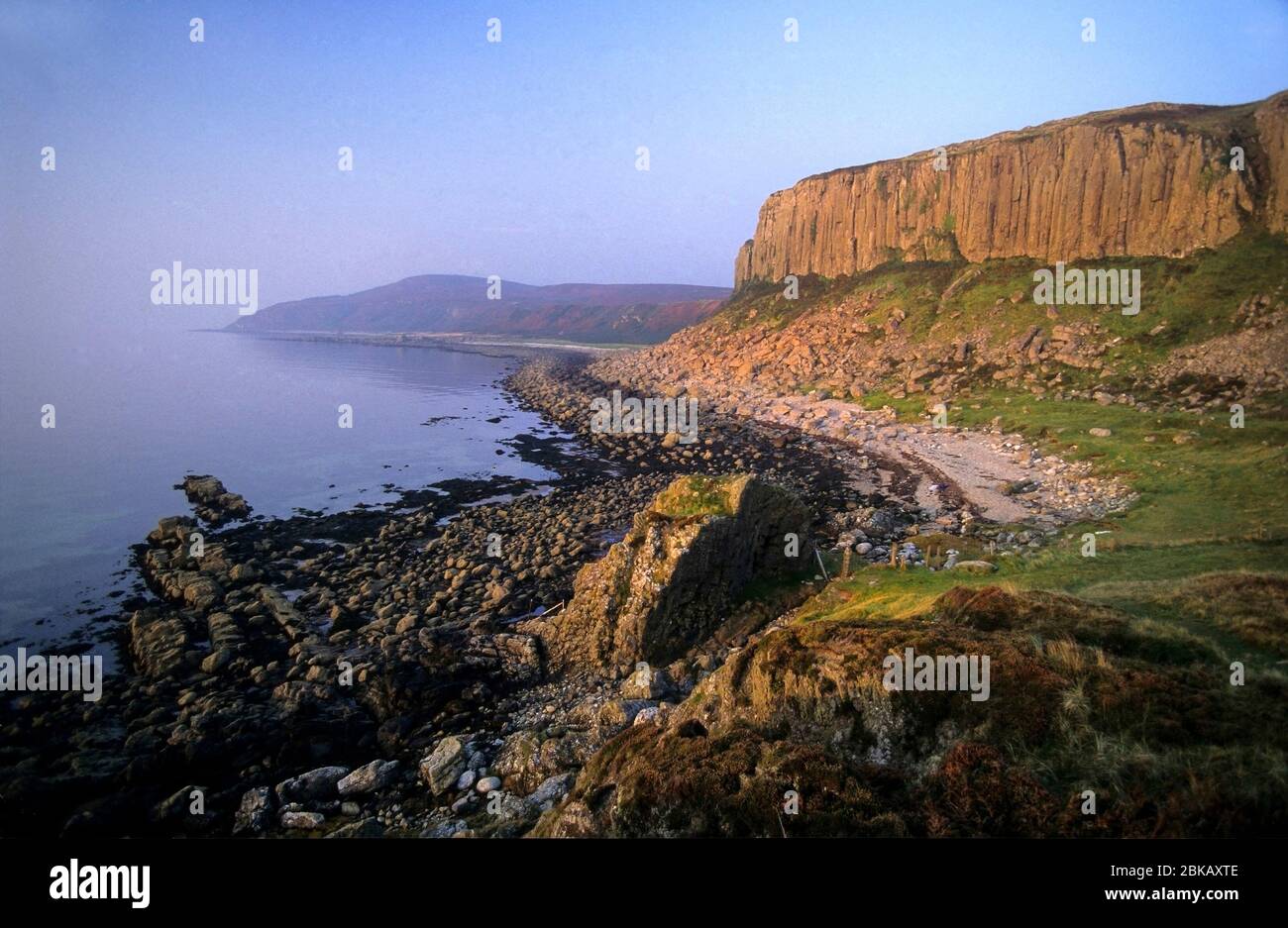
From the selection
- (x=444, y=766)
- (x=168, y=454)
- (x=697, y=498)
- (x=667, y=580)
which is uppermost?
(x=168, y=454)

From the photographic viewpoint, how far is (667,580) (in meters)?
19.0

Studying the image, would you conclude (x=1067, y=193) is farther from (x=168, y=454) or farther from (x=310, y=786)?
(x=168, y=454)

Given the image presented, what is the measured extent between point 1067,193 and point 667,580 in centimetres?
8668

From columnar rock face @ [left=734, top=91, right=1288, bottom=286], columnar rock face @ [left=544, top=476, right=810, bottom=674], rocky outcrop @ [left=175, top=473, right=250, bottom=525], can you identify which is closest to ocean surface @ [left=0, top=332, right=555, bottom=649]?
rocky outcrop @ [left=175, top=473, right=250, bottom=525]

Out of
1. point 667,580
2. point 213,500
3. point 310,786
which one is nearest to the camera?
point 310,786

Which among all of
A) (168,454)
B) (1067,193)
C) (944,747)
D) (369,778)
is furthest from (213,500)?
(1067,193)

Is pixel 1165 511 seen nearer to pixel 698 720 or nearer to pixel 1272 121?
pixel 698 720

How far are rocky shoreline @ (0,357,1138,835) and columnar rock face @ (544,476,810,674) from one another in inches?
4.9

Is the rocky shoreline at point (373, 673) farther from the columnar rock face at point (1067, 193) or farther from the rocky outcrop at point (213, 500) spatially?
the columnar rock face at point (1067, 193)

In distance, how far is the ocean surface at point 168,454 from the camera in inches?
1095

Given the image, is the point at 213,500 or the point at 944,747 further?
the point at 213,500

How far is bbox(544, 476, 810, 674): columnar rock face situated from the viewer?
18.9 m

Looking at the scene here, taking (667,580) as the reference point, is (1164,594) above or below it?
above

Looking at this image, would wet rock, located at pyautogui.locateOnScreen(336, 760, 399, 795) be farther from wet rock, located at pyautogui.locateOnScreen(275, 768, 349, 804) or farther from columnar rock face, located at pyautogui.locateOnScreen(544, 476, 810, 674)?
columnar rock face, located at pyautogui.locateOnScreen(544, 476, 810, 674)
